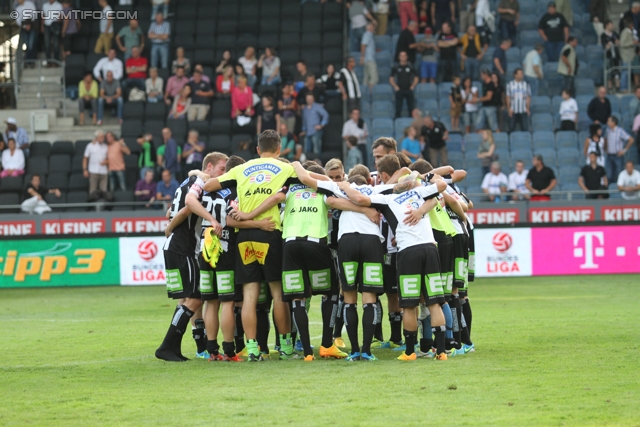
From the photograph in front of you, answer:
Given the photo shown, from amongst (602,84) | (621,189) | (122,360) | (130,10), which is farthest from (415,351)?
(130,10)

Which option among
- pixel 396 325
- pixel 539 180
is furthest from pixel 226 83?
pixel 396 325

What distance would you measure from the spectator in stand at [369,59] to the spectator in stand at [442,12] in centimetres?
198

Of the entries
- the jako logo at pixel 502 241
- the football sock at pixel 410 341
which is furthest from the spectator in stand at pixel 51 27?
the football sock at pixel 410 341

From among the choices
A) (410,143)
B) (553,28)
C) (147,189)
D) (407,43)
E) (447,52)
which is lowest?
(147,189)

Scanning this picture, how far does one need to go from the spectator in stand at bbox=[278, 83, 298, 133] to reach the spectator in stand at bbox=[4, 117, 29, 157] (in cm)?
747

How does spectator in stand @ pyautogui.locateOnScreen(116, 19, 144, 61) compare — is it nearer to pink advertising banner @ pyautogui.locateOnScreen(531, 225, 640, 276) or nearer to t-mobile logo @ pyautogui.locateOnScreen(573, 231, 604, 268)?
pink advertising banner @ pyautogui.locateOnScreen(531, 225, 640, 276)

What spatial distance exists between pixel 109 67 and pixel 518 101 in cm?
1212

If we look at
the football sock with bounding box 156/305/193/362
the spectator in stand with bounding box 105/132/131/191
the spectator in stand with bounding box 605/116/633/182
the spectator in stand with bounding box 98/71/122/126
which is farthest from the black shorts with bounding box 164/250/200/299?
the spectator in stand with bounding box 98/71/122/126

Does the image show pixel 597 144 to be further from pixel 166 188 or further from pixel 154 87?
pixel 154 87

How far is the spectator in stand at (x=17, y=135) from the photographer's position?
28.6 m

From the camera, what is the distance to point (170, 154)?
90.5ft

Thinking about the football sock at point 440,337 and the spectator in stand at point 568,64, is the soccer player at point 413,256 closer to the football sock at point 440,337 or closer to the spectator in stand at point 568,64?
the football sock at point 440,337

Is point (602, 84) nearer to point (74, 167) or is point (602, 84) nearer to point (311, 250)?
point (74, 167)

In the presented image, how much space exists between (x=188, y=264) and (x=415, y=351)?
2.82 meters
